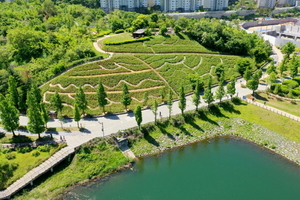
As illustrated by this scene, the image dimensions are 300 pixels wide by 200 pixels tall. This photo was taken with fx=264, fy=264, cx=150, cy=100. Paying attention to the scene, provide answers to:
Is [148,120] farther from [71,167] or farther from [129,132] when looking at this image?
[71,167]

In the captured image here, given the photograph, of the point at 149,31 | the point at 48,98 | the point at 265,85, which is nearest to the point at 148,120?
the point at 48,98

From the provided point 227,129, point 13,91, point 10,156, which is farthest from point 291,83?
point 13,91

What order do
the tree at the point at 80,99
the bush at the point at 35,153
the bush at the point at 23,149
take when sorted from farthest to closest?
the tree at the point at 80,99
the bush at the point at 23,149
the bush at the point at 35,153

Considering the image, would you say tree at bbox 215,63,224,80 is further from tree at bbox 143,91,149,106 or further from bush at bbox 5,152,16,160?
bush at bbox 5,152,16,160

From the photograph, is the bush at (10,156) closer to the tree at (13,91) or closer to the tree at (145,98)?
the tree at (13,91)

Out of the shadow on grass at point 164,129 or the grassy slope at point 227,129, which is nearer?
the grassy slope at point 227,129

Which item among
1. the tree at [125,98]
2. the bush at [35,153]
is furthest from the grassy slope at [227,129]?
the bush at [35,153]

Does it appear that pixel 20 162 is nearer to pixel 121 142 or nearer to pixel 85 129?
pixel 85 129
